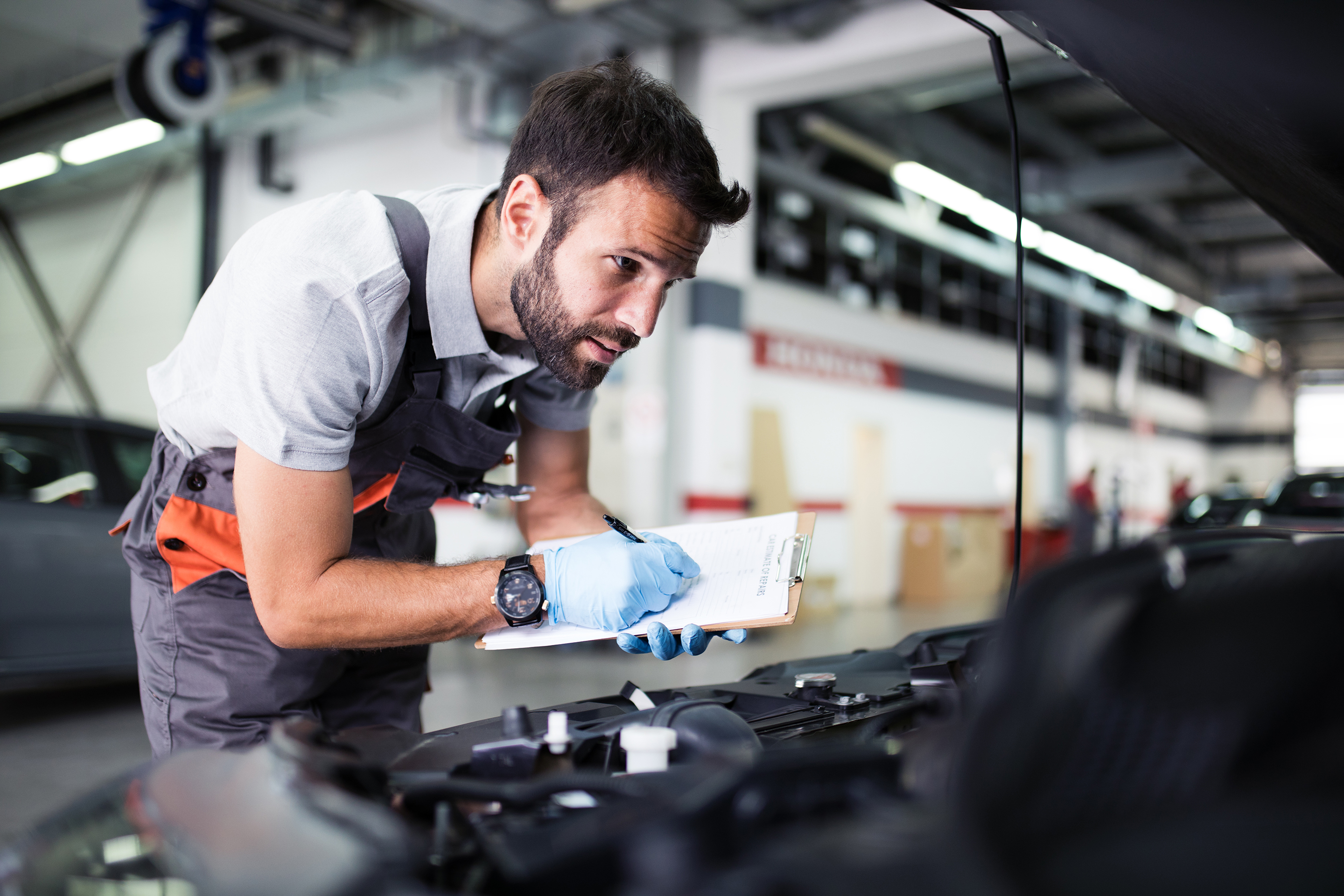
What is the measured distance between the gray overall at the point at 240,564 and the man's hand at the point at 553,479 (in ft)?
0.82

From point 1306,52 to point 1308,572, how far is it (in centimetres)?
34

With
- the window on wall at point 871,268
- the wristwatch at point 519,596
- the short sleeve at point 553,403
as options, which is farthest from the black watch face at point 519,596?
the window on wall at point 871,268

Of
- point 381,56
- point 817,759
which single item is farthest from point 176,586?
point 381,56

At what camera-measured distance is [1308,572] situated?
0.60 metres

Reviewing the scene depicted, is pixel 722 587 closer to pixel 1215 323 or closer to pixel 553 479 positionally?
pixel 553 479

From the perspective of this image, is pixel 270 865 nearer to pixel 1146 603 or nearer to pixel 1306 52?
pixel 1146 603

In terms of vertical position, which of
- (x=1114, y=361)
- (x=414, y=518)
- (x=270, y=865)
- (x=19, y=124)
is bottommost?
(x=270, y=865)

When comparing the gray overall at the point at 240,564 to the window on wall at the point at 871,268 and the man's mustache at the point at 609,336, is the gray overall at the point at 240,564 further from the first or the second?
the window on wall at the point at 871,268

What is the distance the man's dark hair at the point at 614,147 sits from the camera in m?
1.13

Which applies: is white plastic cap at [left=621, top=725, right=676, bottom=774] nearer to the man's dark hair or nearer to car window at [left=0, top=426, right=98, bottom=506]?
the man's dark hair

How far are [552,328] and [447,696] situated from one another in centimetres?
307

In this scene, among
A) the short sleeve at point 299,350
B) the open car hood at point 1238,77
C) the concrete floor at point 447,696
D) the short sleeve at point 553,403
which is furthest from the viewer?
the concrete floor at point 447,696

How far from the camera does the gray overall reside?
3.84 feet

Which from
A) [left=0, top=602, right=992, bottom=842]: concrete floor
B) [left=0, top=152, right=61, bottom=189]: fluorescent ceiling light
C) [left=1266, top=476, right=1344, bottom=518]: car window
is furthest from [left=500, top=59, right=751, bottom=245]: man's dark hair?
[left=0, top=152, right=61, bottom=189]: fluorescent ceiling light
